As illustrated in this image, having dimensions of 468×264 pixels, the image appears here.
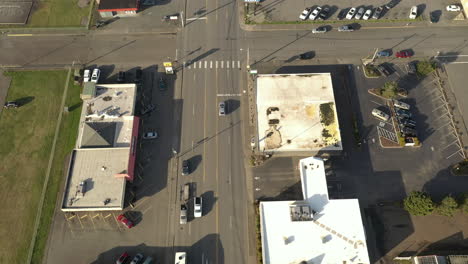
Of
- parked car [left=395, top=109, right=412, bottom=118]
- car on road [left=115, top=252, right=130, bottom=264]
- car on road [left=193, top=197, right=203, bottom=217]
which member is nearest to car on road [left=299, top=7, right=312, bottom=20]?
parked car [left=395, top=109, right=412, bottom=118]

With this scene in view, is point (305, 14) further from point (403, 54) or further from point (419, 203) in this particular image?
point (419, 203)

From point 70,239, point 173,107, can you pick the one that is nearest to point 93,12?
point 173,107

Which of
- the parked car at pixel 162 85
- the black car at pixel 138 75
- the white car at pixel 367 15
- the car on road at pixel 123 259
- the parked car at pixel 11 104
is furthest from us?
the white car at pixel 367 15

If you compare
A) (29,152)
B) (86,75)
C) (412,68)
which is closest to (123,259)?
(29,152)

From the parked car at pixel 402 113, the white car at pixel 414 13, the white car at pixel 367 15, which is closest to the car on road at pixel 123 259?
the parked car at pixel 402 113

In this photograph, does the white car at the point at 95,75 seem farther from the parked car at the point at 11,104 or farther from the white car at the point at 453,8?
the white car at the point at 453,8

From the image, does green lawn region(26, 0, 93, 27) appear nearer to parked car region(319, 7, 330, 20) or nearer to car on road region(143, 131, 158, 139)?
car on road region(143, 131, 158, 139)

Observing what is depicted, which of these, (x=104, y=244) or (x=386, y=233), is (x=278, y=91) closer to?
(x=386, y=233)
